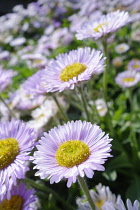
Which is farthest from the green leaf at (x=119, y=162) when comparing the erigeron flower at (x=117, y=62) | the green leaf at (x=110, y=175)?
the erigeron flower at (x=117, y=62)

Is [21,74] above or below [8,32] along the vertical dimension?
below

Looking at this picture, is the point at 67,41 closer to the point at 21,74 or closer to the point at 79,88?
the point at 21,74

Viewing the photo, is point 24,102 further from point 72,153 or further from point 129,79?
point 72,153

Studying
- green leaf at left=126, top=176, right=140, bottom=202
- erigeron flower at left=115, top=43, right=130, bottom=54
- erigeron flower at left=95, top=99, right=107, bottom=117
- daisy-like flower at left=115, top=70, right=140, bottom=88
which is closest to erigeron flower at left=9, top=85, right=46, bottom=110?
erigeron flower at left=95, top=99, right=107, bottom=117

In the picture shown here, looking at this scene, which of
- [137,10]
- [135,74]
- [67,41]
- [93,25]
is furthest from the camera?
[137,10]

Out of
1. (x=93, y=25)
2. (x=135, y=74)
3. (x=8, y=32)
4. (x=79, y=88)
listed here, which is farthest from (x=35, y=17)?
(x=79, y=88)

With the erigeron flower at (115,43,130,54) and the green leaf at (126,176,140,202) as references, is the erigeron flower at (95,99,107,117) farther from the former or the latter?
the erigeron flower at (115,43,130,54)

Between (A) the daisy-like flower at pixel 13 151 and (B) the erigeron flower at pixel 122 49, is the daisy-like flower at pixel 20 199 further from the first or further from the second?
(B) the erigeron flower at pixel 122 49
